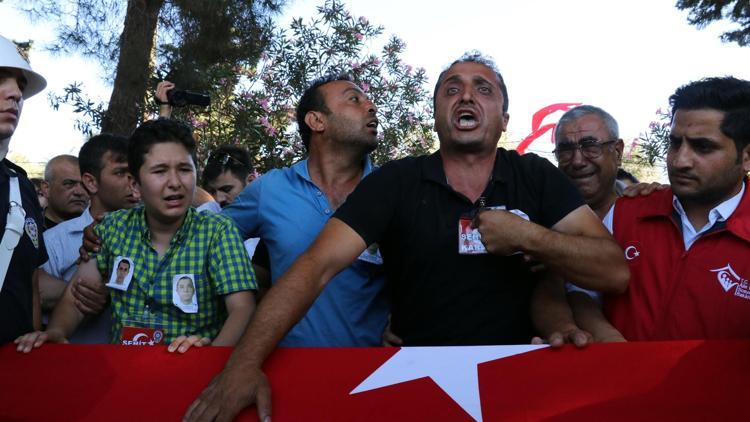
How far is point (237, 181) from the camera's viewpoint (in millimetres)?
6113

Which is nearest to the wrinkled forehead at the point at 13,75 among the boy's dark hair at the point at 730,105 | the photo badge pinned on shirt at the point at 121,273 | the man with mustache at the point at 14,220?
the man with mustache at the point at 14,220

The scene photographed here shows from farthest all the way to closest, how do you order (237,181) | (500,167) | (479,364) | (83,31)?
(83,31) → (237,181) → (500,167) → (479,364)

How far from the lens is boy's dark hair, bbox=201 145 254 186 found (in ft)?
20.3

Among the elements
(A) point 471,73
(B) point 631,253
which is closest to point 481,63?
(A) point 471,73

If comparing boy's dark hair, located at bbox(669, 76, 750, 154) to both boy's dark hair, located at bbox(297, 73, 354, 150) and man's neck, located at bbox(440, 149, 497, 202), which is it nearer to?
man's neck, located at bbox(440, 149, 497, 202)

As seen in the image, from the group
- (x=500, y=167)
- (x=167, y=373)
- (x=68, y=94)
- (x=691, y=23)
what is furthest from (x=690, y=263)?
(x=691, y=23)

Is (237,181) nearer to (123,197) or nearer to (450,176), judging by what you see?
(123,197)

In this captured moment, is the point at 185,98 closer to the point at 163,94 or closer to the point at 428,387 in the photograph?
the point at 163,94

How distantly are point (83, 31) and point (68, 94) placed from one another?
74cm

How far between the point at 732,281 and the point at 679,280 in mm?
176

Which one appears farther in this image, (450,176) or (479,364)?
(450,176)

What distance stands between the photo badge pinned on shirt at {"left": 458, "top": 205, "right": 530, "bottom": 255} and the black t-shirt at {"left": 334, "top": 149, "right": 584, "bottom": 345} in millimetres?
33

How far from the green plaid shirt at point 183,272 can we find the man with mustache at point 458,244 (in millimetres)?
587

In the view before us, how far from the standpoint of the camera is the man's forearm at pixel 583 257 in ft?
8.71
